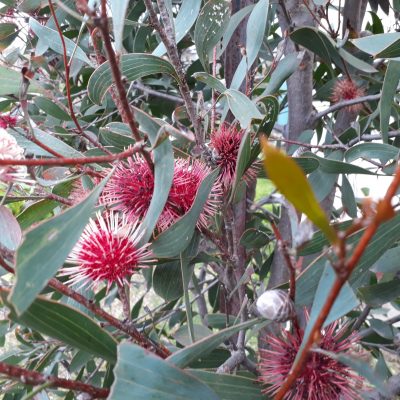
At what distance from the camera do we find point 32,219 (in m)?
0.71

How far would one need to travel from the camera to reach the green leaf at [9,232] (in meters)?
0.56

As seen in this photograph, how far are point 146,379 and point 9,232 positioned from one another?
266 millimetres

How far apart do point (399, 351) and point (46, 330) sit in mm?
634

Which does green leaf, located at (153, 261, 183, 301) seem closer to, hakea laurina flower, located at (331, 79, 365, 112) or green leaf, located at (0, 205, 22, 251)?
green leaf, located at (0, 205, 22, 251)

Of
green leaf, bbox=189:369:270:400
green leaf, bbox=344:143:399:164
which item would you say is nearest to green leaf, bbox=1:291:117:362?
green leaf, bbox=189:369:270:400

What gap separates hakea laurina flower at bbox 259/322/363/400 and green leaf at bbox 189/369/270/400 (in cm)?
1

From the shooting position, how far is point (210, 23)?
757mm

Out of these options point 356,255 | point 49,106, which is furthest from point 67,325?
point 49,106

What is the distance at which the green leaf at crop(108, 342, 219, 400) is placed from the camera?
1.28 feet

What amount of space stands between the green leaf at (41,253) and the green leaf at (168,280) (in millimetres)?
355

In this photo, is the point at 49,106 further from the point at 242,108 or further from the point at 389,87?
the point at 389,87

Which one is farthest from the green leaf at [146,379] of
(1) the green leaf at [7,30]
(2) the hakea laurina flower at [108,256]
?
(1) the green leaf at [7,30]

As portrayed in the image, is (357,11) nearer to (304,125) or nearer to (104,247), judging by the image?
(304,125)

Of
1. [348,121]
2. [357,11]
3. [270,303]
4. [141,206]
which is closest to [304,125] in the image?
[348,121]
